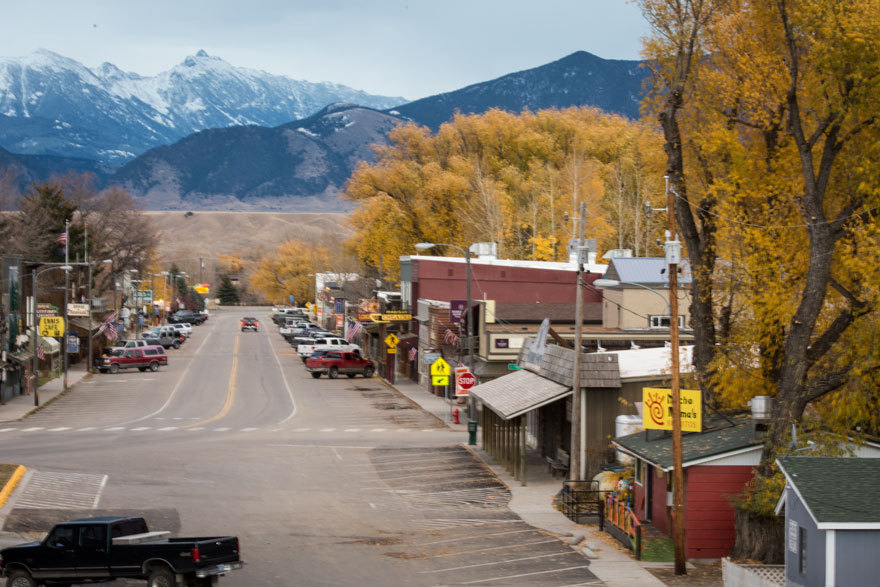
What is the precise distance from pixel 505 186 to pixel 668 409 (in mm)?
64746

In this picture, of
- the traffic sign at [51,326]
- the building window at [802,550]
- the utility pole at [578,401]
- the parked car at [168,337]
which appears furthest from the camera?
the parked car at [168,337]

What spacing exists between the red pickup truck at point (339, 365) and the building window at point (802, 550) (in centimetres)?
5489

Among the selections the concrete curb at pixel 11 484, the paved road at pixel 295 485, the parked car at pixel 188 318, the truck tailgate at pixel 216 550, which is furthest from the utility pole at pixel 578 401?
the parked car at pixel 188 318

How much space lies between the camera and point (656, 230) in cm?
8294

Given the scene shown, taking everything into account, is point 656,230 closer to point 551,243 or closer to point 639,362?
point 551,243

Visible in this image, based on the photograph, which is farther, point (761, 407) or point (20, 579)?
point (761, 407)

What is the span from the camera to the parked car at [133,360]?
75438 millimetres

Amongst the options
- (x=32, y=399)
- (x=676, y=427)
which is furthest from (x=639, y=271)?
(x=32, y=399)

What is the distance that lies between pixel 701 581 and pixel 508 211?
212 feet

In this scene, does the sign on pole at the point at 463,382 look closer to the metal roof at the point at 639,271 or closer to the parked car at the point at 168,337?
the metal roof at the point at 639,271

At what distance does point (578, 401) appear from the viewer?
3212cm

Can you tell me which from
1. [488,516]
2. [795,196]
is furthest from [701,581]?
[795,196]

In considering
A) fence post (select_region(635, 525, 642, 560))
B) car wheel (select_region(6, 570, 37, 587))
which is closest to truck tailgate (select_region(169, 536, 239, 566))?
car wheel (select_region(6, 570, 37, 587))

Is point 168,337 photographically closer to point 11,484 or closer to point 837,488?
point 11,484
